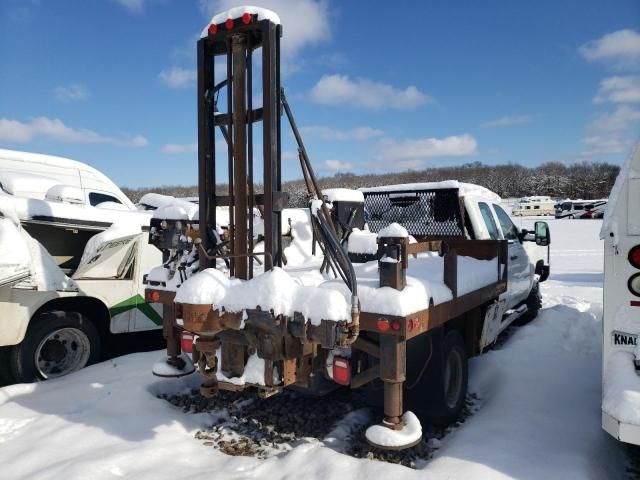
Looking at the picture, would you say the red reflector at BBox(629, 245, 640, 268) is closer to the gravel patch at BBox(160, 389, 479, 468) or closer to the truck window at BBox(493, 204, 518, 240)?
the gravel patch at BBox(160, 389, 479, 468)

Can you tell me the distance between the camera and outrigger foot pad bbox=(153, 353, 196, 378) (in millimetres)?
4578

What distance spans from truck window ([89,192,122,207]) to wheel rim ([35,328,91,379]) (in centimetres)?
372

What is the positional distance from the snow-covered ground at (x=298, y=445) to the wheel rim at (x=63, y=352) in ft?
0.89

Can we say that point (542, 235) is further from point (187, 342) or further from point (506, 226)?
point (187, 342)

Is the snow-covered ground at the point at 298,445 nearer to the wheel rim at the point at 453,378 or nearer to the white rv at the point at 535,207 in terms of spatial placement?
the wheel rim at the point at 453,378

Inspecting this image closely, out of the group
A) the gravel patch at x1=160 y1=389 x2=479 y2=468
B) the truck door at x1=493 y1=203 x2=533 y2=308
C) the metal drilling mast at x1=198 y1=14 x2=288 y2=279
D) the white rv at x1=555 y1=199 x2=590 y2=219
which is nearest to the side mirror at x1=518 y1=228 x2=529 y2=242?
the truck door at x1=493 y1=203 x2=533 y2=308

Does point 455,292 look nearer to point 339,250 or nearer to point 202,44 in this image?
point 339,250

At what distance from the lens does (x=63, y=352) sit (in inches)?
215

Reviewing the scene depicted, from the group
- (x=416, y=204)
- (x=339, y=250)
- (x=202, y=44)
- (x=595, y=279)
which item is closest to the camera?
(x=339, y=250)

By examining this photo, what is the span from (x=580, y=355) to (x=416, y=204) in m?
2.46

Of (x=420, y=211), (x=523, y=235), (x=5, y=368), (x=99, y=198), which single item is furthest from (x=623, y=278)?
(x=99, y=198)

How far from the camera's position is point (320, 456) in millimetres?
3416

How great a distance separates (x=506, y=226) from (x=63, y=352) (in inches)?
219

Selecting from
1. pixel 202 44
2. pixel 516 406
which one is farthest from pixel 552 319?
pixel 202 44
